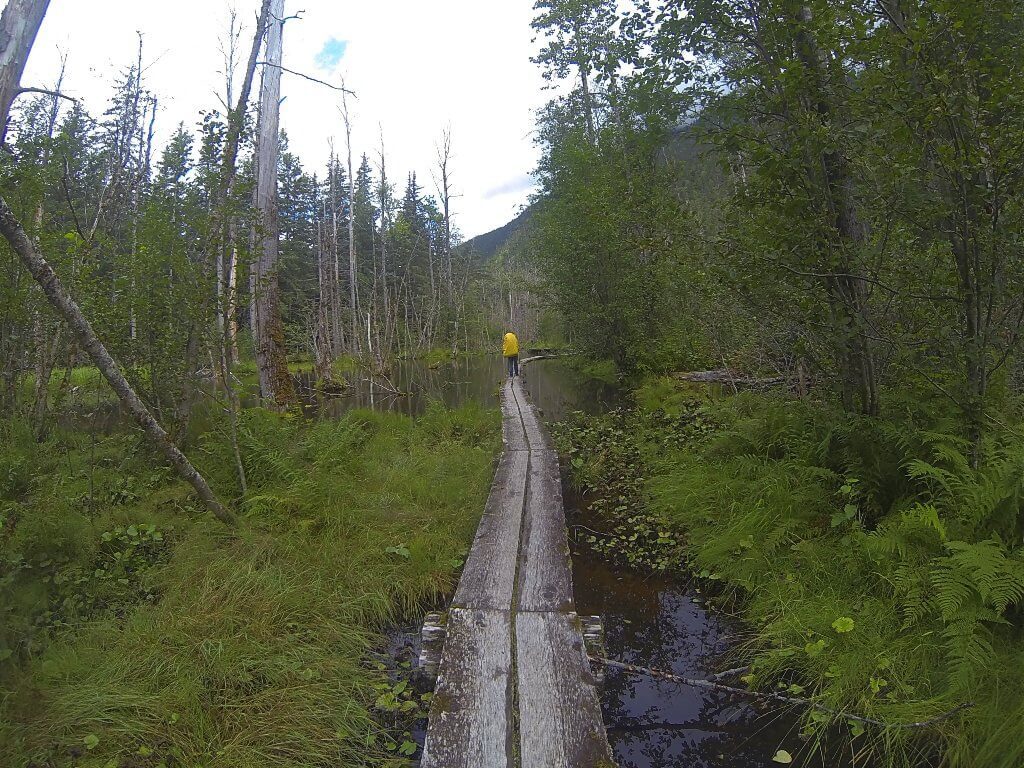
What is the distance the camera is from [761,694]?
9.06ft

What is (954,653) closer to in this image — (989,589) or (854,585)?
(989,589)

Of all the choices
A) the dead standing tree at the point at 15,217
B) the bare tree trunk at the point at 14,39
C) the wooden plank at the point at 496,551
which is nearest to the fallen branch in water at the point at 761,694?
the wooden plank at the point at 496,551

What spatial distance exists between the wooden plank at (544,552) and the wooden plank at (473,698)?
1.10ft

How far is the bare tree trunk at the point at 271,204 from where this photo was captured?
784cm

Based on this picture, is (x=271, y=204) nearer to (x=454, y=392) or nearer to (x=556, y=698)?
(x=556, y=698)

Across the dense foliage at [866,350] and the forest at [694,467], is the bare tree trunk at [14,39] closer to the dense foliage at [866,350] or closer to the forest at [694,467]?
the forest at [694,467]

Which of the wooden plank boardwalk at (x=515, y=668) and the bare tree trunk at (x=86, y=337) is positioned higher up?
the bare tree trunk at (x=86, y=337)

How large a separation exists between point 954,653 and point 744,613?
1.40 metres

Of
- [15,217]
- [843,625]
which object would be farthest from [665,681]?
[15,217]

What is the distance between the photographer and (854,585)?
3.25m

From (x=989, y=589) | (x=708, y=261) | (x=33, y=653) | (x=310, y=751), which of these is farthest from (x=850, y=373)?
(x=33, y=653)

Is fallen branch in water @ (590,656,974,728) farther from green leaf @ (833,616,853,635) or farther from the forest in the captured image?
green leaf @ (833,616,853,635)

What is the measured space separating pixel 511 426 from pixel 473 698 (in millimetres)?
6502

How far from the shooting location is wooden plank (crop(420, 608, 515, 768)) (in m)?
2.04
